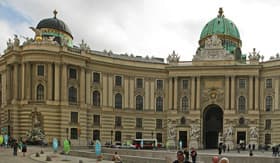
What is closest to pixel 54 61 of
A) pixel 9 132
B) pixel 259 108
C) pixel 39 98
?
pixel 39 98

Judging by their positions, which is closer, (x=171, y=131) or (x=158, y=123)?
(x=171, y=131)

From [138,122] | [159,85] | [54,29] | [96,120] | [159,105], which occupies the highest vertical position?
[54,29]

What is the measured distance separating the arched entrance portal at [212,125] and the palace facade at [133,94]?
0.68 ft

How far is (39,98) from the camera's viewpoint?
246 ft

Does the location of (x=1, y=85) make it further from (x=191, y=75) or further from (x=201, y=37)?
(x=201, y=37)

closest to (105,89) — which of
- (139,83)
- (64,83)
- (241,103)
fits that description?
(139,83)

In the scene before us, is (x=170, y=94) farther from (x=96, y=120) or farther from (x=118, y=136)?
(x=96, y=120)

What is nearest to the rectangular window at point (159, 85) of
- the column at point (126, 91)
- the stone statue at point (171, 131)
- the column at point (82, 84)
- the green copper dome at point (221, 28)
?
the column at point (126, 91)

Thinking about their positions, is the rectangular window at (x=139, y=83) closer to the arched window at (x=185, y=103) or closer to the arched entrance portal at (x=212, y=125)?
the arched window at (x=185, y=103)

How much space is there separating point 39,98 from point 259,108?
42.6 m

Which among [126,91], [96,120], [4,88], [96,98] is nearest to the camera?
[96,120]

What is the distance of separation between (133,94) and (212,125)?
1762cm

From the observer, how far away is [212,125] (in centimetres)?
8756

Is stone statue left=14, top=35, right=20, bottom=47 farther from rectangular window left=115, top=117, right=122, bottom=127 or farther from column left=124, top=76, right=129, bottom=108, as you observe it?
rectangular window left=115, top=117, right=122, bottom=127
